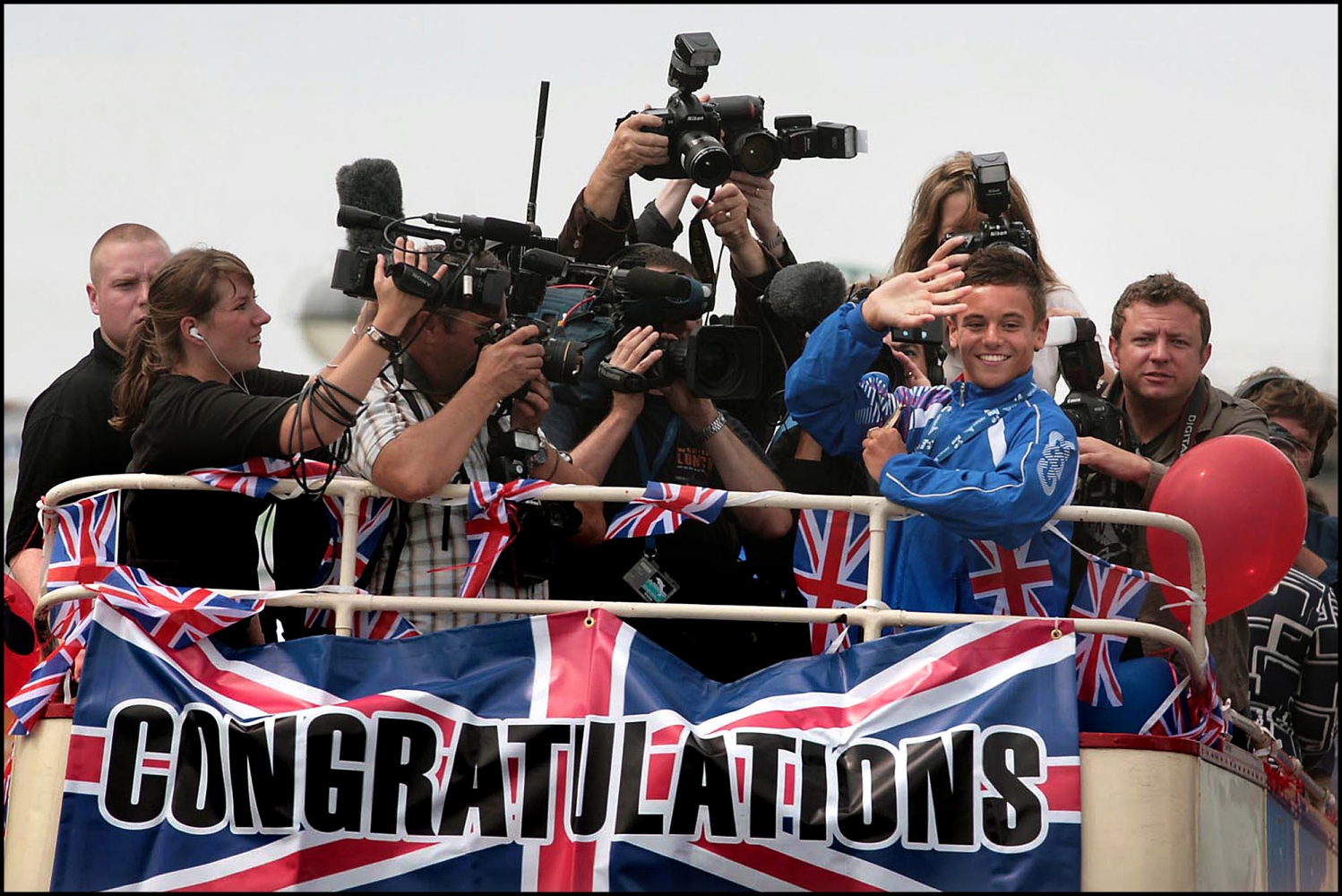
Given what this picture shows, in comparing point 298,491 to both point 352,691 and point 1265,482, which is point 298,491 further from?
point 1265,482

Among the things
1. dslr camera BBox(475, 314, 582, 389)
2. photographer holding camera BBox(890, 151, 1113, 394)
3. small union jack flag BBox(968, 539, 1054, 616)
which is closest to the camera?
small union jack flag BBox(968, 539, 1054, 616)

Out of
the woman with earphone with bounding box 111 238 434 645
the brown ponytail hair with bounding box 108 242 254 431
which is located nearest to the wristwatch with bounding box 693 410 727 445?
the woman with earphone with bounding box 111 238 434 645

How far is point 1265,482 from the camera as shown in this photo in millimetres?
6422

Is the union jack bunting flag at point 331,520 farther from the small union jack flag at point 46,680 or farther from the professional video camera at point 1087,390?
the professional video camera at point 1087,390

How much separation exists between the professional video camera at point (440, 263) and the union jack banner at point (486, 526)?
612mm

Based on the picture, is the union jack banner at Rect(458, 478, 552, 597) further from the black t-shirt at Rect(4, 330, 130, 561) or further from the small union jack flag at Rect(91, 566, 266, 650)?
the black t-shirt at Rect(4, 330, 130, 561)

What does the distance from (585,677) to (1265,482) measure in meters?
2.50

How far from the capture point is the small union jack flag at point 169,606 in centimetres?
583

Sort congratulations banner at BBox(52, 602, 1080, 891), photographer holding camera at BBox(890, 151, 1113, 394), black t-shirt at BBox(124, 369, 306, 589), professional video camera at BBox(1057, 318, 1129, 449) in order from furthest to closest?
photographer holding camera at BBox(890, 151, 1113, 394)
professional video camera at BBox(1057, 318, 1129, 449)
black t-shirt at BBox(124, 369, 306, 589)
congratulations banner at BBox(52, 602, 1080, 891)

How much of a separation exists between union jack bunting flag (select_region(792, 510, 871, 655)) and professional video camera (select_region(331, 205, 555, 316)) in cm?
131

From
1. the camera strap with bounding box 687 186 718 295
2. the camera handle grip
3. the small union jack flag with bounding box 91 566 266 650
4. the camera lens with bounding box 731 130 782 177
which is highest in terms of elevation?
the camera lens with bounding box 731 130 782 177

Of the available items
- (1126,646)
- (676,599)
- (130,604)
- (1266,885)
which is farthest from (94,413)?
(1266,885)

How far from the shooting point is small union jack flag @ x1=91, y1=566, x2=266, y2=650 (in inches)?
230

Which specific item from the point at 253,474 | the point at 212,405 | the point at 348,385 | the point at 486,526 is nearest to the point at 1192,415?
the point at 486,526
